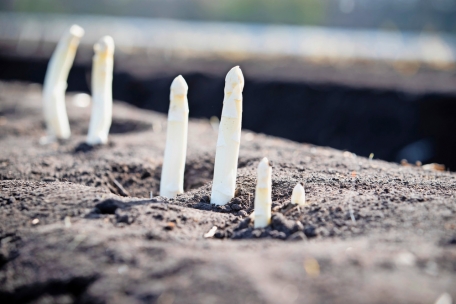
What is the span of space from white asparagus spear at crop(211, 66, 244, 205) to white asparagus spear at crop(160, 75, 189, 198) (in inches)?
20.3

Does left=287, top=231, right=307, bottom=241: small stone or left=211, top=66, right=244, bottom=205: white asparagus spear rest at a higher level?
left=211, top=66, right=244, bottom=205: white asparagus spear

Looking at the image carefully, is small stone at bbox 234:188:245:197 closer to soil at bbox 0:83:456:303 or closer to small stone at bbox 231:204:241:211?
soil at bbox 0:83:456:303

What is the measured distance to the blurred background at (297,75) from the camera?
40.0ft

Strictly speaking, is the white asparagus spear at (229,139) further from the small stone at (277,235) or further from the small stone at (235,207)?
the small stone at (277,235)

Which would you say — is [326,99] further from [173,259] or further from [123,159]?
[173,259]

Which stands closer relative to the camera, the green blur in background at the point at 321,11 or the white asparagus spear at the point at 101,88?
the white asparagus spear at the point at 101,88

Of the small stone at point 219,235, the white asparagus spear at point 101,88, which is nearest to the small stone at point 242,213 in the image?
the small stone at point 219,235

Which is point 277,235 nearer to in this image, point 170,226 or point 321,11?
point 170,226

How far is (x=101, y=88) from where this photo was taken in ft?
20.6

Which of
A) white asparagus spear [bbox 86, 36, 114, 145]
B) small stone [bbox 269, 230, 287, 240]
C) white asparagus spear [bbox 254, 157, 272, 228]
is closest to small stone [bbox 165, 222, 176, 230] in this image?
white asparagus spear [bbox 254, 157, 272, 228]

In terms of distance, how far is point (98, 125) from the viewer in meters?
6.52

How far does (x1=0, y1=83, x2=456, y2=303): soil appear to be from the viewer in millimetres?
2568

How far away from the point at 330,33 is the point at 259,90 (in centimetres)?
1107

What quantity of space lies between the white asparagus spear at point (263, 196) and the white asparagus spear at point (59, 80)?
4.58 m
